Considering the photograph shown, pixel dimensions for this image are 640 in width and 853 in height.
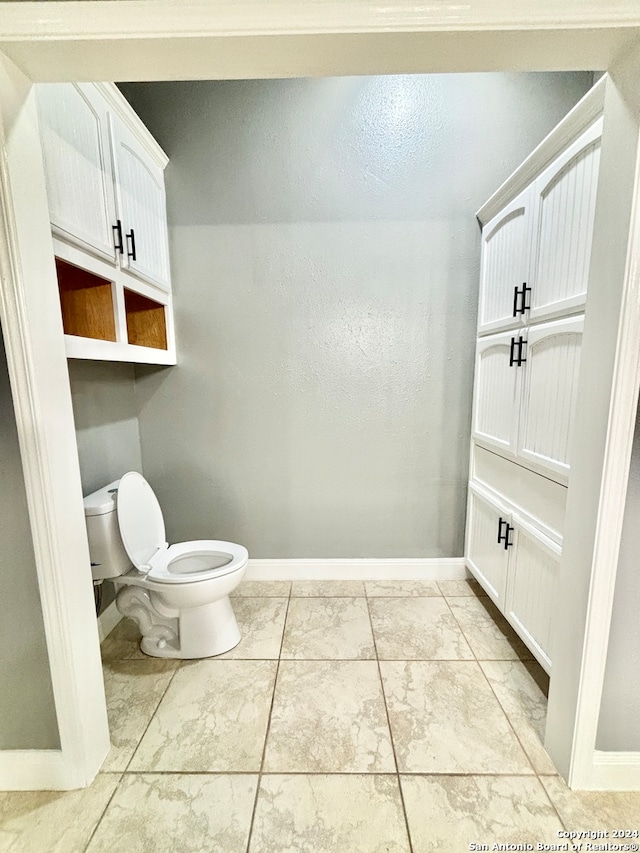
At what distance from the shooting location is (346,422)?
2.07 metres

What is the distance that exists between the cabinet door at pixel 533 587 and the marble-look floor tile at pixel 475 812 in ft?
1.31

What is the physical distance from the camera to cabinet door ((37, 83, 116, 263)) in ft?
3.55

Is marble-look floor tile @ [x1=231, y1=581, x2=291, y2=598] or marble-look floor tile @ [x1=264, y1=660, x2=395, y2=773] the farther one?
marble-look floor tile @ [x1=231, y1=581, x2=291, y2=598]

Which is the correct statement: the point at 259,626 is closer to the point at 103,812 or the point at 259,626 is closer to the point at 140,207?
the point at 103,812

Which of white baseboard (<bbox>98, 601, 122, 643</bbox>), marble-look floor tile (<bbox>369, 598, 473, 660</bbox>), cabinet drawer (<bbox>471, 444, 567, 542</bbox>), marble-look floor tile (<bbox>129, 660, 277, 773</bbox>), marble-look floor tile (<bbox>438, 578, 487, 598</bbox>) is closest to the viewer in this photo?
marble-look floor tile (<bbox>129, 660, 277, 773</bbox>)

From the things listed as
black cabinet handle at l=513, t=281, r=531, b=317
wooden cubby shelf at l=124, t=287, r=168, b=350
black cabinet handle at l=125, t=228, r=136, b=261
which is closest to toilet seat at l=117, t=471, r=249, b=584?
wooden cubby shelf at l=124, t=287, r=168, b=350

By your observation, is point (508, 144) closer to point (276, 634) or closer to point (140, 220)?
point (140, 220)

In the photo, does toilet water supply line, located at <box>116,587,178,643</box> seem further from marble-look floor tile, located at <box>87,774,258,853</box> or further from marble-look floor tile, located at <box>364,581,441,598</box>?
marble-look floor tile, located at <box>364,581,441,598</box>

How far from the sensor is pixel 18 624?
1034 mm

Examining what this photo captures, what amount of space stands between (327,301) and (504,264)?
2.78ft

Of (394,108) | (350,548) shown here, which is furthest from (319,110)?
(350,548)

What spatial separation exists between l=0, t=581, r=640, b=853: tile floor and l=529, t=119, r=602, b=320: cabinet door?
143 cm

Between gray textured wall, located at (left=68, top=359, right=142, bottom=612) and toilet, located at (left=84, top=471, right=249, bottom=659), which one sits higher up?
gray textured wall, located at (left=68, top=359, right=142, bottom=612)

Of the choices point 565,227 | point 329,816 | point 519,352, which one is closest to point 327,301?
point 519,352
